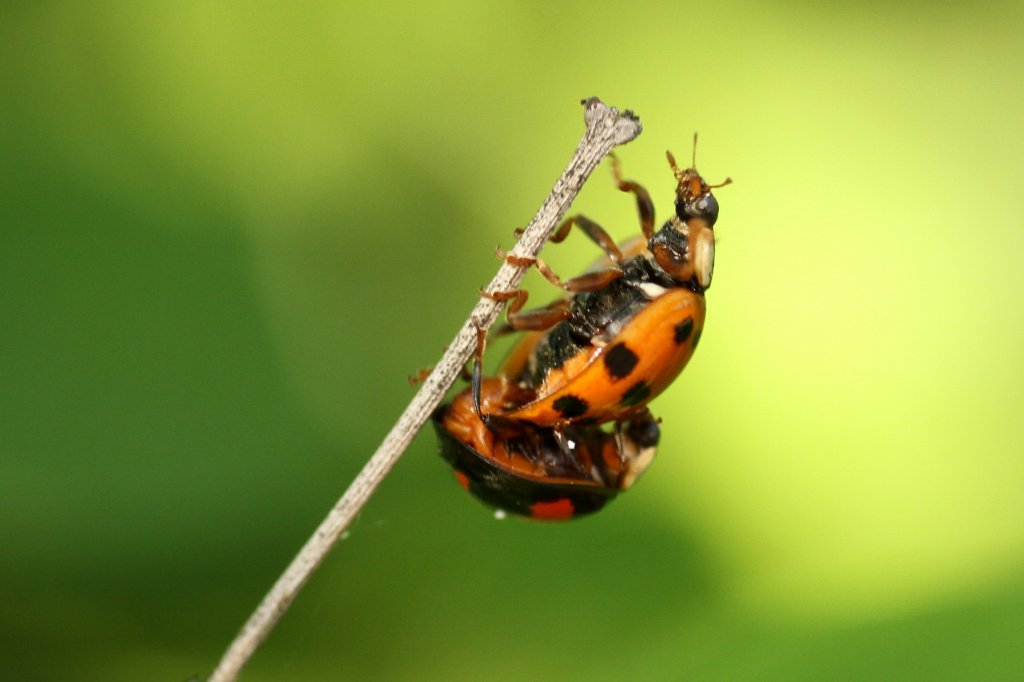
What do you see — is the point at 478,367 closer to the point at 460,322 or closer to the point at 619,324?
the point at 619,324

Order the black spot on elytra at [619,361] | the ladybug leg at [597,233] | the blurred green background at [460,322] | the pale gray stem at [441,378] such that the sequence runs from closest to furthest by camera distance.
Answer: the pale gray stem at [441,378] < the black spot on elytra at [619,361] < the ladybug leg at [597,233] < the blurred green background at [460,322]

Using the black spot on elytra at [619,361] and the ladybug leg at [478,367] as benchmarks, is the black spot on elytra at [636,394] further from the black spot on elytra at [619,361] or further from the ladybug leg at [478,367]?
the ladybug leg at [478,367]

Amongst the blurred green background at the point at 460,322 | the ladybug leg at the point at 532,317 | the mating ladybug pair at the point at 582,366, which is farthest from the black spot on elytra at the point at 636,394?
the blurred green background at the point at 460,322

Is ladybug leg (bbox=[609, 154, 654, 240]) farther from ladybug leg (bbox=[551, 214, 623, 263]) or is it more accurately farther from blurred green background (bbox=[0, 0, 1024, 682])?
blurred green background (bbox=[0, 0, 1024, 682])

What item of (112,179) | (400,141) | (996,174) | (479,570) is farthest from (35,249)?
(996,174)

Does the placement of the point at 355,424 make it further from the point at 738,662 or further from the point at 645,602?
the point at 738,662

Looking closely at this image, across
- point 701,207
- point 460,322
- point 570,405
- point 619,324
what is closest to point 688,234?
point 701,207
